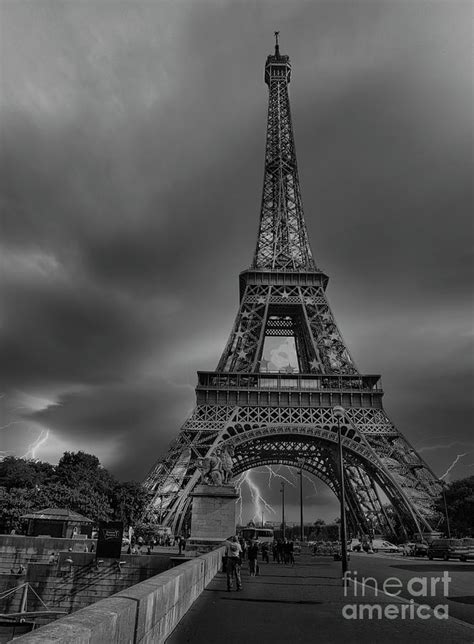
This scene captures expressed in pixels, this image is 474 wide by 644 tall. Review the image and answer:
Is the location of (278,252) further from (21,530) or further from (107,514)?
(21,530)

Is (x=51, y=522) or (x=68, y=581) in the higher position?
(x=51, y=522)

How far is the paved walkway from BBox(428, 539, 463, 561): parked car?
86.4 ft

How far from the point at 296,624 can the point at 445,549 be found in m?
32.3

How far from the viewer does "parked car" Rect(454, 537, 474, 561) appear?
34622mm

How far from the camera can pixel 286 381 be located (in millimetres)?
61375

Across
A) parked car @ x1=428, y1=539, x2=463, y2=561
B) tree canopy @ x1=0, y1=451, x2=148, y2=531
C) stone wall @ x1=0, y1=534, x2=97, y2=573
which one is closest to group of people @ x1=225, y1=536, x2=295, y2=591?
parked car @ x1=428, y1=539, x2=463, y2=561

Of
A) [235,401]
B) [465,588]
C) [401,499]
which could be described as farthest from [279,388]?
[465,588]

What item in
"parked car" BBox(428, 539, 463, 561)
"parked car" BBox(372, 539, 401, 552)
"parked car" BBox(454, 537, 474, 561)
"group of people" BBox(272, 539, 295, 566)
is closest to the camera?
"group of people" BBox(272, 539, 295, 566)

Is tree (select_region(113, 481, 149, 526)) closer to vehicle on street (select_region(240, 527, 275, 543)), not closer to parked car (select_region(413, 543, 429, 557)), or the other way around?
vehicle on street (select_region(240, 527, 275, 543))

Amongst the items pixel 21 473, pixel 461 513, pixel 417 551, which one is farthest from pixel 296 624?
pixel 21 473

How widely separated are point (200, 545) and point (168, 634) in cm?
1988

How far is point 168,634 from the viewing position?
8.13m

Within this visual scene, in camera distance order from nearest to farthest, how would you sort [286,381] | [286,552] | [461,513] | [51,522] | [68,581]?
[286,552] < [68,581] < [51,522] < [461,513] < [286,381]

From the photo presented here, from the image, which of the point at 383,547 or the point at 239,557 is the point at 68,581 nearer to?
the point at 239,557
